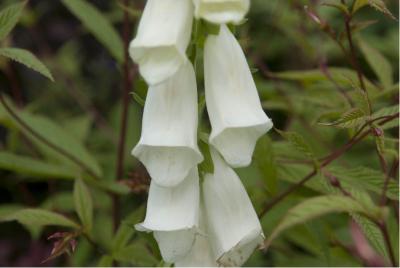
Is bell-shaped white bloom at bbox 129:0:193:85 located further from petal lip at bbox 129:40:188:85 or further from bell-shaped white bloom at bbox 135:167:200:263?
bell-shaped white bloom at bbox 135:167:200:263

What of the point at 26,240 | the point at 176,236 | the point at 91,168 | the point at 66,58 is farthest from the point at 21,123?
the point at 66,58

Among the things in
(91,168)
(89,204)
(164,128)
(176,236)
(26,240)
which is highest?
(164,128)

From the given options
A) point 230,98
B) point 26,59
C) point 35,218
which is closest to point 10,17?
point 26,59

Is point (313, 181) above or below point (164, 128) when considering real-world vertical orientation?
below

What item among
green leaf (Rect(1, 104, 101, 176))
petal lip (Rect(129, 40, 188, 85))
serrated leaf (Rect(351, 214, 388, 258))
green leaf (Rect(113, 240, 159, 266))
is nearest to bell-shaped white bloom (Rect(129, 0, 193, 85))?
petal lip (Rect(129, 40, 188, 85))

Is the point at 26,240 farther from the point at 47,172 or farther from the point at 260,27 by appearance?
the point at 260,27

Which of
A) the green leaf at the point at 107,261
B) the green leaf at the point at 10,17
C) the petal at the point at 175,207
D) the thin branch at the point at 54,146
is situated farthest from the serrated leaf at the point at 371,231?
the thin branch at the point at 54,146
